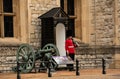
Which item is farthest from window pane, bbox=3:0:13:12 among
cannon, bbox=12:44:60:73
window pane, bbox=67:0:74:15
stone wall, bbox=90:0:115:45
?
stone wall, bbox=90:0:115:45

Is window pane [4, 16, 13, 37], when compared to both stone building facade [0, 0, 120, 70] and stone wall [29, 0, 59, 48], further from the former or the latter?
stone wall [29, 0, 59, 48]

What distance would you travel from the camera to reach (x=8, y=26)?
19688 mm

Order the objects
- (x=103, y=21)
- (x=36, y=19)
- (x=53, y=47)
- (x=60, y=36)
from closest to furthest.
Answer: (x=53, y=47), (x=36, y=19), (x=60, y=36), (x=103, y=21)

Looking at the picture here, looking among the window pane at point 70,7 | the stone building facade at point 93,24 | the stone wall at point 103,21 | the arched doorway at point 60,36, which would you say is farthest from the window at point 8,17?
the stone wall at point 103,21

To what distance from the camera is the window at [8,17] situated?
19406mm

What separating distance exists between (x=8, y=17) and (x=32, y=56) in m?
2.73

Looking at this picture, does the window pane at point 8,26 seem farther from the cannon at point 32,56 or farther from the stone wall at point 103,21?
the stone wall at point 103,21

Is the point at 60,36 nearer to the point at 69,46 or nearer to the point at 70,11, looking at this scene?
the point at 69,46

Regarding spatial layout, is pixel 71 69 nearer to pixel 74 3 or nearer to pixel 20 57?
pixel 20 57

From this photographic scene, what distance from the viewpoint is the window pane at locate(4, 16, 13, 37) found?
19562 millimetres

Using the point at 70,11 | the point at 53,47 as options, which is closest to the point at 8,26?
the point at 53,47

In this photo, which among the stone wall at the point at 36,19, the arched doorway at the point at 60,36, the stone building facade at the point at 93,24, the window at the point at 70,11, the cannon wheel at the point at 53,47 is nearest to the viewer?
the cannon wheel at the point at 53,47

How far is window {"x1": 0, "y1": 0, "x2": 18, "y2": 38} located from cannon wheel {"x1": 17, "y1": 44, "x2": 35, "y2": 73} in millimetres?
1423

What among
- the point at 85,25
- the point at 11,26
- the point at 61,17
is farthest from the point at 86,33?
the point at 11,26
